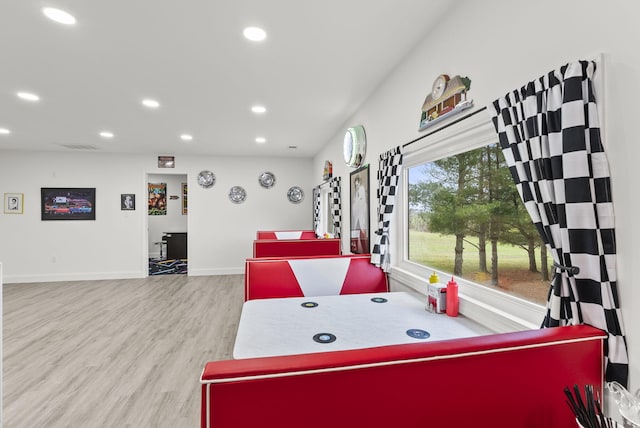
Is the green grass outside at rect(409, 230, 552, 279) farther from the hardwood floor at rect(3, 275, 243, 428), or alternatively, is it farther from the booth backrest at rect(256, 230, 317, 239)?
the booth backrest at rect(256, 230, 317, 239)

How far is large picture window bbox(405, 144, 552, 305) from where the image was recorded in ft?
4.86

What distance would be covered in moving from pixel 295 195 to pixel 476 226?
4.95 metres

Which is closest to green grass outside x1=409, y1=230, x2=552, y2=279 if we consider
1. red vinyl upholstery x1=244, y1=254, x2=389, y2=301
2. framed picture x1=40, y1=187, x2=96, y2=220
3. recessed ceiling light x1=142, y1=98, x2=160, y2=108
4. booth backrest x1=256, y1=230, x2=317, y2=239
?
red vinyl upholstery x1=244, y1=254, x2=389, y2=301

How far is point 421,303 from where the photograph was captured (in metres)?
1.88

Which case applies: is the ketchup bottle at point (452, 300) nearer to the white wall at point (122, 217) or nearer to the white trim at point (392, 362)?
the white trim at point (392, 362)

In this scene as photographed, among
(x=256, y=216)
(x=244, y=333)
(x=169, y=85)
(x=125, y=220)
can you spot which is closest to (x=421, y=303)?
(x=244, y=333)

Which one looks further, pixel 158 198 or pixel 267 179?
pixel 158 198

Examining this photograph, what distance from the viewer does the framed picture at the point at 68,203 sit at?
582 cm

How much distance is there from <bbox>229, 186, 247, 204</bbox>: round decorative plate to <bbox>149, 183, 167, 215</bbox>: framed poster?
3.27 metres

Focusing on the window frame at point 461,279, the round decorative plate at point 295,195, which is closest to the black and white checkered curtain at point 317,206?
the round decorative plate at point 295,195

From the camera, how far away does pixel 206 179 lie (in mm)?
6254

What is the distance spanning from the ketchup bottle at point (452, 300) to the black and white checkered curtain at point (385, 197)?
89cm

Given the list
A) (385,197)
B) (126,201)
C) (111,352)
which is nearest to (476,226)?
(385,197)

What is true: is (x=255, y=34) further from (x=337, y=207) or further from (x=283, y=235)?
(x=283, y=235)
